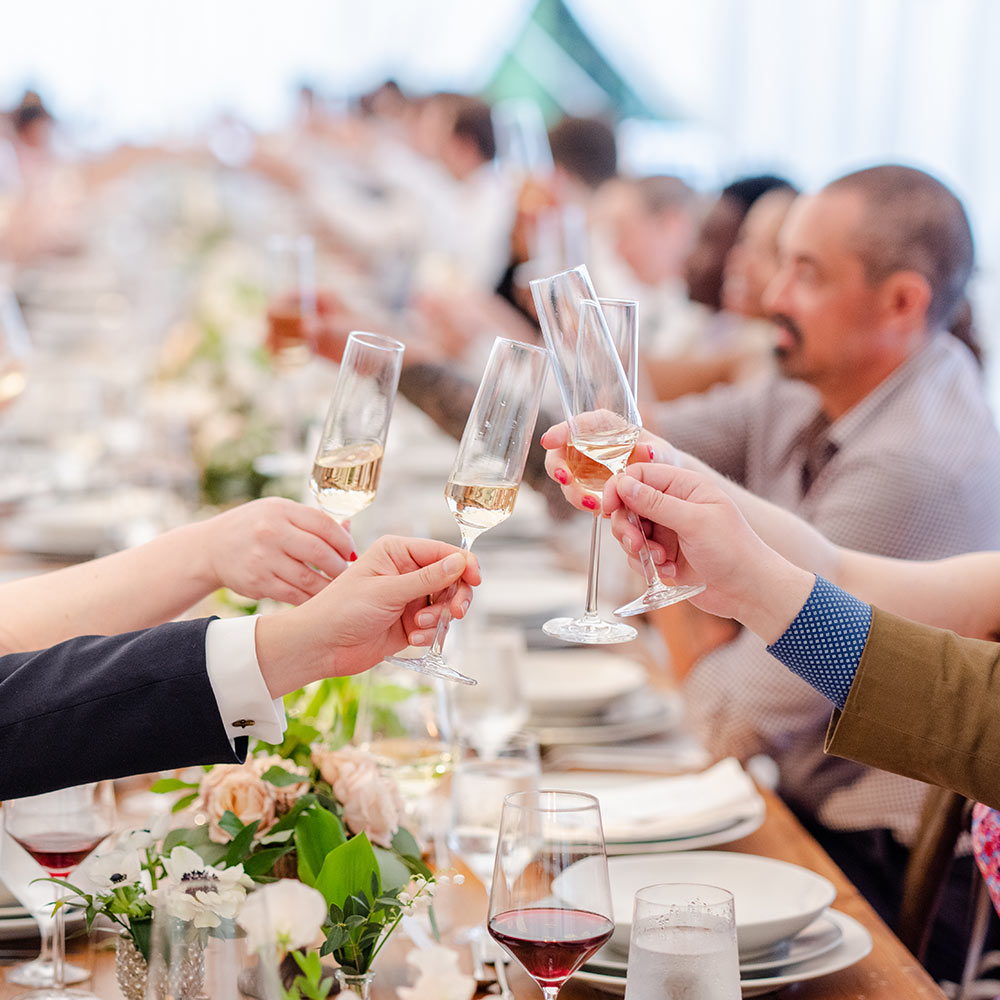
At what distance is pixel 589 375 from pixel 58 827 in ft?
1.77

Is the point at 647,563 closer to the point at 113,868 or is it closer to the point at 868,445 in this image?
the point at 113,868

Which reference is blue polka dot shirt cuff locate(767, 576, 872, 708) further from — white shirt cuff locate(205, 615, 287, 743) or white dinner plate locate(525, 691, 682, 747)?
white dinner plate locate(525, 691, 682, 747)

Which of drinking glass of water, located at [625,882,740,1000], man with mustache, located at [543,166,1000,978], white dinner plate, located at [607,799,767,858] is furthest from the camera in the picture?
man with mustache, located at [543,166,1000,978]

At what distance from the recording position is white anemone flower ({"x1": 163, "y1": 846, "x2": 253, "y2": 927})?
0.71 meters

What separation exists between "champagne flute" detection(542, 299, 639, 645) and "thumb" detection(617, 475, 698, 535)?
10 centimetres

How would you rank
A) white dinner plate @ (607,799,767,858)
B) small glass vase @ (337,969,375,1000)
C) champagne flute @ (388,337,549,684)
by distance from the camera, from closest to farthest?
1. small glass vase @ (337,969,375,1000)
2. champagne flute @ (388,337,549,684)
3. white dinner plate @ (607,799,767,858)

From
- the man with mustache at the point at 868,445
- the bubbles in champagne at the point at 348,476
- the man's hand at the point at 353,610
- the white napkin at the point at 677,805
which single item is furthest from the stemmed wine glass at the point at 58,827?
the man with mustache at the point at 868,445

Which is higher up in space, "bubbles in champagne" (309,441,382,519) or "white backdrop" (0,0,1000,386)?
"white backdrop" (0,0,1000,386)

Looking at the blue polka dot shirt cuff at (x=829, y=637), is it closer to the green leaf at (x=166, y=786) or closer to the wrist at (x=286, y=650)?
the wrist at (x=286, y=650)

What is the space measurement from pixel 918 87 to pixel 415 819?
24.4ft

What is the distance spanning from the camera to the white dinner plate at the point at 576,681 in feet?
6.22

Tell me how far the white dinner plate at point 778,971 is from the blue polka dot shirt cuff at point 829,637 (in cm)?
24

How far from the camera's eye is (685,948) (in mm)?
808

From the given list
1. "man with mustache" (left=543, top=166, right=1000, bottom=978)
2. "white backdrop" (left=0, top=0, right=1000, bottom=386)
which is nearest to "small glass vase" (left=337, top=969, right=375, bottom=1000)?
"man with mustache" (left=543, top=166, right=1000, bottom=978)
